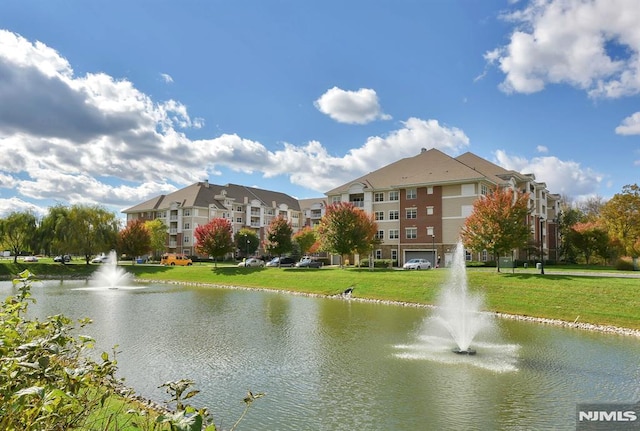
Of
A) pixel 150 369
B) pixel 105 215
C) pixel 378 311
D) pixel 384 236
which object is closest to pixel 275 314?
pixel 378 311

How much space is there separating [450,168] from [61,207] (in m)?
50.8

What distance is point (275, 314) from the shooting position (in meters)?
24.5

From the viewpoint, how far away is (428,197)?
51.2m

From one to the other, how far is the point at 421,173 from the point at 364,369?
42.4 meters

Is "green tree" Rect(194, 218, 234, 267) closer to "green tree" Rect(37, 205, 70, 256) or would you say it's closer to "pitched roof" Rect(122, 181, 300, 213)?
"green tree" Rect(37, 205, 70, 256)

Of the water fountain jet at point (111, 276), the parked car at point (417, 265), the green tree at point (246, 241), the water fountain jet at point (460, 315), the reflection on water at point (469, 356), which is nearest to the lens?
the reflection on water at point (469, 356)

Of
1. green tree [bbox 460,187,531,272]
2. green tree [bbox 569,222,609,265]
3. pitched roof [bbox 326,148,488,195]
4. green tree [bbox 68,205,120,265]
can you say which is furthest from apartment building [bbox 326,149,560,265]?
green tree [bbox 68,205,120,265]

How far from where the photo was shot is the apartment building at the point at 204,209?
79500 millimetres

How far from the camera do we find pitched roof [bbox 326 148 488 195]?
4953 centimetres

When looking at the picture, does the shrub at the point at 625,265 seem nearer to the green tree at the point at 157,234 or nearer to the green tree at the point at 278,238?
the green tree at the point at 278,238

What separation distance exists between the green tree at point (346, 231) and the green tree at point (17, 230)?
41.0 meters

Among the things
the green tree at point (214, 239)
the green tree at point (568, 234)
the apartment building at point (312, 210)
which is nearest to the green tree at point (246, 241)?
the apartment building at point (312, 210)

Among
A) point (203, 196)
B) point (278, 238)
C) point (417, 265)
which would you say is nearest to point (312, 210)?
point (203, 196)

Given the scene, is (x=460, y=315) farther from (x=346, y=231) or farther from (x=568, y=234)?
(x=568, y=234)
